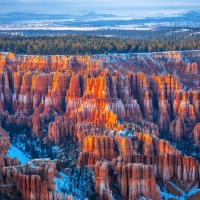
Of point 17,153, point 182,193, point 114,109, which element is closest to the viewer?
point 182,193

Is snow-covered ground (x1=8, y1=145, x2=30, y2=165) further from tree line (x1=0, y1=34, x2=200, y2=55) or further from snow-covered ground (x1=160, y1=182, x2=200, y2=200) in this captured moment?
tree line (x1=0, y1=34, x2=200, y2=55)

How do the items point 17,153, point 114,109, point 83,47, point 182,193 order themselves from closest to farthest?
1. point 182,193
2. point 17,153
3. point 114,109
4. point 83,47

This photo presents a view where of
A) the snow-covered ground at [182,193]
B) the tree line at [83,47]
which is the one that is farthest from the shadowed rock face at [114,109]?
the tree line at [83,47]

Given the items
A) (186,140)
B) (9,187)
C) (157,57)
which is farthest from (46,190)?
(157,57)

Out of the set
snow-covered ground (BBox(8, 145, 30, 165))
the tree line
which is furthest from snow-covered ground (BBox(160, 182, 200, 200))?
the tree line

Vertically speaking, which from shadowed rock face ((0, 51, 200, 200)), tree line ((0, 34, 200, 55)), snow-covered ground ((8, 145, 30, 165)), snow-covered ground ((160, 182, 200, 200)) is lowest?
snow-covered ground ((160, 182, 200, 200))

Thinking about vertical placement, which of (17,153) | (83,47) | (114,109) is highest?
(83,47)

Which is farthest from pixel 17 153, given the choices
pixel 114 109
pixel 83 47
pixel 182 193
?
pixel 83 47

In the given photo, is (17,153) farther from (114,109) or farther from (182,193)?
(182,193)

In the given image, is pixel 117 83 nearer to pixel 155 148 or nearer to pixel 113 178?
pixel 155 148

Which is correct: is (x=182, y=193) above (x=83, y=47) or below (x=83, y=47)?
below

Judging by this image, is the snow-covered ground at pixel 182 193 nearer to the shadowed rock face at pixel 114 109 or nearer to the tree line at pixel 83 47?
the shadowed rock face at pixel 114 109
